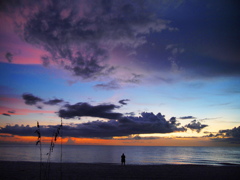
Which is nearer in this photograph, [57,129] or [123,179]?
[57,129]

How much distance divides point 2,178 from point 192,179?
22989 millimetres

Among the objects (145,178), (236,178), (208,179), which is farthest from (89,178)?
(236,178)

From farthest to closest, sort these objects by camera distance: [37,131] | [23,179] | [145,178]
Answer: [145,178] < [23,179] < [37,131]

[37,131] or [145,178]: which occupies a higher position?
[37,131]

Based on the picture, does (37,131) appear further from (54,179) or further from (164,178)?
(164,178)

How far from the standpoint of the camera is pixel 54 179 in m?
21.9

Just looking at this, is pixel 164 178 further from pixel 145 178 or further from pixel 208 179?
pixel 208 179

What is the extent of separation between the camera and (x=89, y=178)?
75.6ft

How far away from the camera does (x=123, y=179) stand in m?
23.0

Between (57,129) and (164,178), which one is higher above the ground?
(57,129)

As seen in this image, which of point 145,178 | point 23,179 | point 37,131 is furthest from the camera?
point 145,178

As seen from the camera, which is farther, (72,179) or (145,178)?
(145,178)

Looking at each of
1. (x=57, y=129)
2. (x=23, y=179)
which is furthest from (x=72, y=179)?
(x=57, y=129)

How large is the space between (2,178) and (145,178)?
17042 mm
